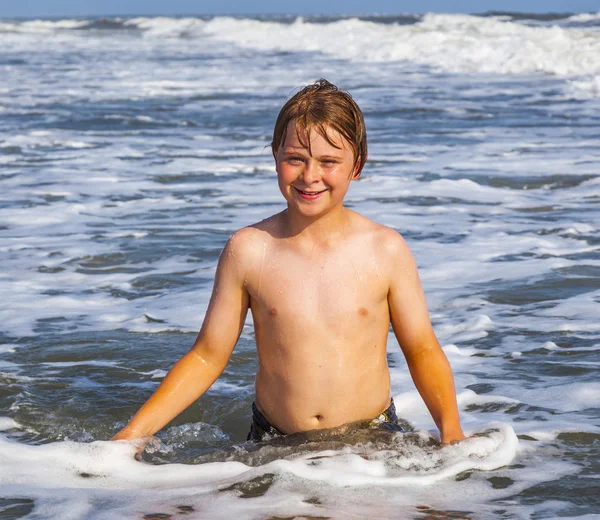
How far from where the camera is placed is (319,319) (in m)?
3.23

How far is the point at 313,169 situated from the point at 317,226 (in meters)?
0.24

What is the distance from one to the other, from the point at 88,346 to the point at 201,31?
48.0 meters

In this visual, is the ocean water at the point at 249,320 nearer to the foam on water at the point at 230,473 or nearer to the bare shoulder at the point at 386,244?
the foam on water at the point at 230,473

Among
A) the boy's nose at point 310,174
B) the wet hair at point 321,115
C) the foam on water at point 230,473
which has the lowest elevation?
the foam on water at point 230,473

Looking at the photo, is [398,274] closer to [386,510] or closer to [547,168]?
[386,510]

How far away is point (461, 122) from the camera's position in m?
13.2

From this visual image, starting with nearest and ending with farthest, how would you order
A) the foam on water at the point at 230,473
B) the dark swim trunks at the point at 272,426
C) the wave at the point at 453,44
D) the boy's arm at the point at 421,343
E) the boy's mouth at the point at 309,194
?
1. the foam on water at the point at 230,473
2. the boy's mouth at the point at 309,194
3. the boy's arm at the point at 421,343
4. the dark swim trunks at the point at 272,426
5. the wave at the point at 453,44

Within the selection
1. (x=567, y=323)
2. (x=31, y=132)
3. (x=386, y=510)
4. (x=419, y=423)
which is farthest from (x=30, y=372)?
(x=31, y=132)

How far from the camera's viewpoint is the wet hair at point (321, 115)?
3.06 metres

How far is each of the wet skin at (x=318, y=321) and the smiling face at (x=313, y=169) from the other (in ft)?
0.12

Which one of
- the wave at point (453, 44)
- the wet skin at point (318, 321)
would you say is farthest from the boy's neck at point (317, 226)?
the wave at point (453, 44)

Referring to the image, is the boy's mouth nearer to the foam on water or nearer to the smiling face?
the smiling face

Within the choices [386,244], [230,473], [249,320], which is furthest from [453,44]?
[230,473]

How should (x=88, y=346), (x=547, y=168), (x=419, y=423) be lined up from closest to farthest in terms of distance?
(x=419, y=423), (x=88, y=346), (x=547, y=168)
